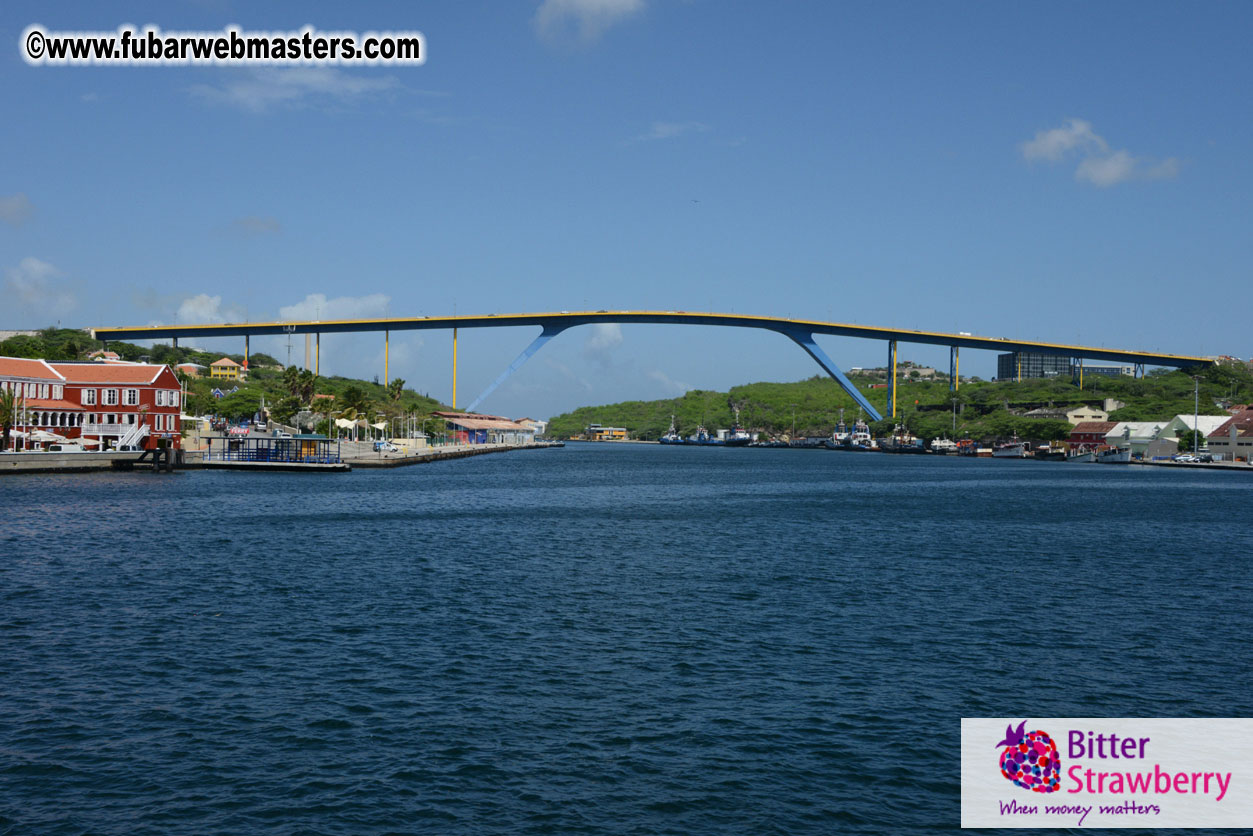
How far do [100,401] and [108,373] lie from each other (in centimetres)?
248

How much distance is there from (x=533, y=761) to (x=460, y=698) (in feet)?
10.3

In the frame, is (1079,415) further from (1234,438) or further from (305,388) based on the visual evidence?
(305,388)

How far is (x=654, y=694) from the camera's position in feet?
55.7

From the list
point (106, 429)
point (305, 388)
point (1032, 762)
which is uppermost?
point (305, 388)

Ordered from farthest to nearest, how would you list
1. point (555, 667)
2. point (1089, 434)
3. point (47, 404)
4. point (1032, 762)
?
point (1089, 434) < point (47, 404) < point (555, 667) < point (1032, 762)

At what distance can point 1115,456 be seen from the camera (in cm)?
13862

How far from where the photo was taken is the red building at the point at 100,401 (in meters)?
79.8

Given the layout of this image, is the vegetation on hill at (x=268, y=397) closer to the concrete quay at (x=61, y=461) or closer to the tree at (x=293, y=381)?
the tree at (x=293, y=381)

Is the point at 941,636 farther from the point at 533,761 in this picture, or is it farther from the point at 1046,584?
the point at 533,761

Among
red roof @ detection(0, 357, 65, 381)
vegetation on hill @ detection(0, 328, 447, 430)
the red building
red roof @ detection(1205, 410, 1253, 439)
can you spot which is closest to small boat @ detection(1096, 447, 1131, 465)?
red roof @ detection(1205, 410, 1253, 439)

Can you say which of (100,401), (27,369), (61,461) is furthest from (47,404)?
(61,461)

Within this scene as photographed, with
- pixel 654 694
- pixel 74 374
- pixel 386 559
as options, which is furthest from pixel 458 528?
pixel 74 374

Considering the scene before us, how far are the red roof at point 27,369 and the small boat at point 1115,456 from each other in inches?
5168

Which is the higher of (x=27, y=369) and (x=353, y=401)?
(x=27, y=369)
